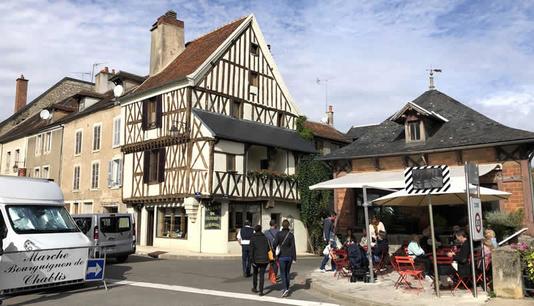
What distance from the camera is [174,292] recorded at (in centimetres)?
937

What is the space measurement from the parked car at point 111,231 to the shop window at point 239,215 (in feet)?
18.0

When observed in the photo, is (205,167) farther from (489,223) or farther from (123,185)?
(489,223)

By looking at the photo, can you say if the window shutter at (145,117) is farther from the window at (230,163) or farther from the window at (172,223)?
the window at (230,163)

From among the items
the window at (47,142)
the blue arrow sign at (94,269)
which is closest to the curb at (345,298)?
the blue arrow sign at (94,269)

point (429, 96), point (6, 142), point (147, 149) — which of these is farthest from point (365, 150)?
point (6, 142)

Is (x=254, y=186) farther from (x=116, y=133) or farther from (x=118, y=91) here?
(x=118, y=91)

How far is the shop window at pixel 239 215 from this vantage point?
20656 mm

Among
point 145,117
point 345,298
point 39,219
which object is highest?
point 145,117

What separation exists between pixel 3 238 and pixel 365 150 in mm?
12102

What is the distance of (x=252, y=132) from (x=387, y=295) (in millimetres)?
13854

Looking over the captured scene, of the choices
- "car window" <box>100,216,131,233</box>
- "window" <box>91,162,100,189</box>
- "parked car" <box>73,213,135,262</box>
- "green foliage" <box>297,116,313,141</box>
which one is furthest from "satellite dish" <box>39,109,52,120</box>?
"car window" <box>100,216,131,233</box>

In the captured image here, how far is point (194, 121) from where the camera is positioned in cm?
2044

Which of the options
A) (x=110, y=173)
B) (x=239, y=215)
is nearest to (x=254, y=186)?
(x=239, y=215)

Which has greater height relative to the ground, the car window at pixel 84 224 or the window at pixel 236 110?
the window at pixel 236 110
